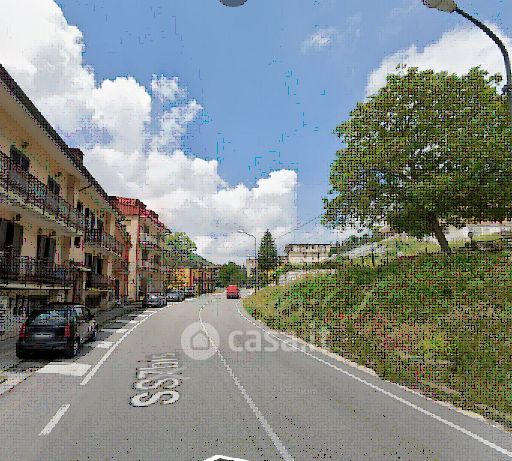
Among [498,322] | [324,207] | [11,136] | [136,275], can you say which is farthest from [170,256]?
[498,322]

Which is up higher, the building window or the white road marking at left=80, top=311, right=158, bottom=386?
the building window

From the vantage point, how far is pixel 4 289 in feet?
55.6

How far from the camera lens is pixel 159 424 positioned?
23.8ft

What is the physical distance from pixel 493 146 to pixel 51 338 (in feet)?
64.0

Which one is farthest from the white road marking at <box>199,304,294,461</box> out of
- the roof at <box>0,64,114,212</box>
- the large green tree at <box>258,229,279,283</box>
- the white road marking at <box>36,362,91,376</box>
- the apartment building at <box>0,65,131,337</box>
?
the large green tree at <box>258,229,279,283</box>

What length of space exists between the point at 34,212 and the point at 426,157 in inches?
→ 715

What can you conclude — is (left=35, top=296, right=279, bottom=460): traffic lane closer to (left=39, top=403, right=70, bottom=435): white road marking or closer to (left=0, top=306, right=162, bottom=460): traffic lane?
(left=39, top=403, right=70, bottom=435): white road marking

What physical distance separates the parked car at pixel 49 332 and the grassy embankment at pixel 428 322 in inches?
334

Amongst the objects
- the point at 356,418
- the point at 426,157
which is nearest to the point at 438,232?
the point at 426,157

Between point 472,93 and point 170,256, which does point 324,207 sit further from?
point 170,256

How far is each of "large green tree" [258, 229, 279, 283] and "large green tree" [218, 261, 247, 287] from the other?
3254cm

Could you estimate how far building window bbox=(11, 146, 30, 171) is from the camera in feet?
57.9

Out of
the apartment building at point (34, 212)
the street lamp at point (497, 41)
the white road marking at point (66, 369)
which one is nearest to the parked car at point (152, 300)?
the apartment building at point (34, 212)

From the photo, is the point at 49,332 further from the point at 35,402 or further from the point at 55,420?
the point at 55,420
